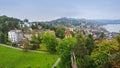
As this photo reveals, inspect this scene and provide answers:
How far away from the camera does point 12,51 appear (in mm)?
70875

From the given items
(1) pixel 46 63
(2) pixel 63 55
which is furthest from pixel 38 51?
(2) pixel 63 55

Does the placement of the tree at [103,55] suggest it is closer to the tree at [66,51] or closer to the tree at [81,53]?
the tree at [81,53]

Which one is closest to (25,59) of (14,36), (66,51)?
(66,51)

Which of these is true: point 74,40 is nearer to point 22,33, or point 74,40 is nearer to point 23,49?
point 23,49

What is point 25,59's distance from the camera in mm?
62688

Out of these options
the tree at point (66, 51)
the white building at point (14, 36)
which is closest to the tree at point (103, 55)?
the tree at point (66, 51)

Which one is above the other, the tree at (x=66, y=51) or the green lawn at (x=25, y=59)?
the tree at (x=66, y=51)

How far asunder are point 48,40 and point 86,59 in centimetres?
2154

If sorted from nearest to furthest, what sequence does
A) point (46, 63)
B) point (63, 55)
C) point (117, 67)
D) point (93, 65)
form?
point (117, 67) < point (93, 65) < point (63, 55) < point (46, 63)

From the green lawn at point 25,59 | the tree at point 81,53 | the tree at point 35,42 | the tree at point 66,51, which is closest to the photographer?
the tree at point 81,53

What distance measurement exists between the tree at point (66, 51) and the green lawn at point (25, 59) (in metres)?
3.43

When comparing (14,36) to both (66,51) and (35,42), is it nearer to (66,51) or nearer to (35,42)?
(35,42)

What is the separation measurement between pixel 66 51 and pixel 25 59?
1293 centimetres

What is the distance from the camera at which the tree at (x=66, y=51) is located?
51263 mm
